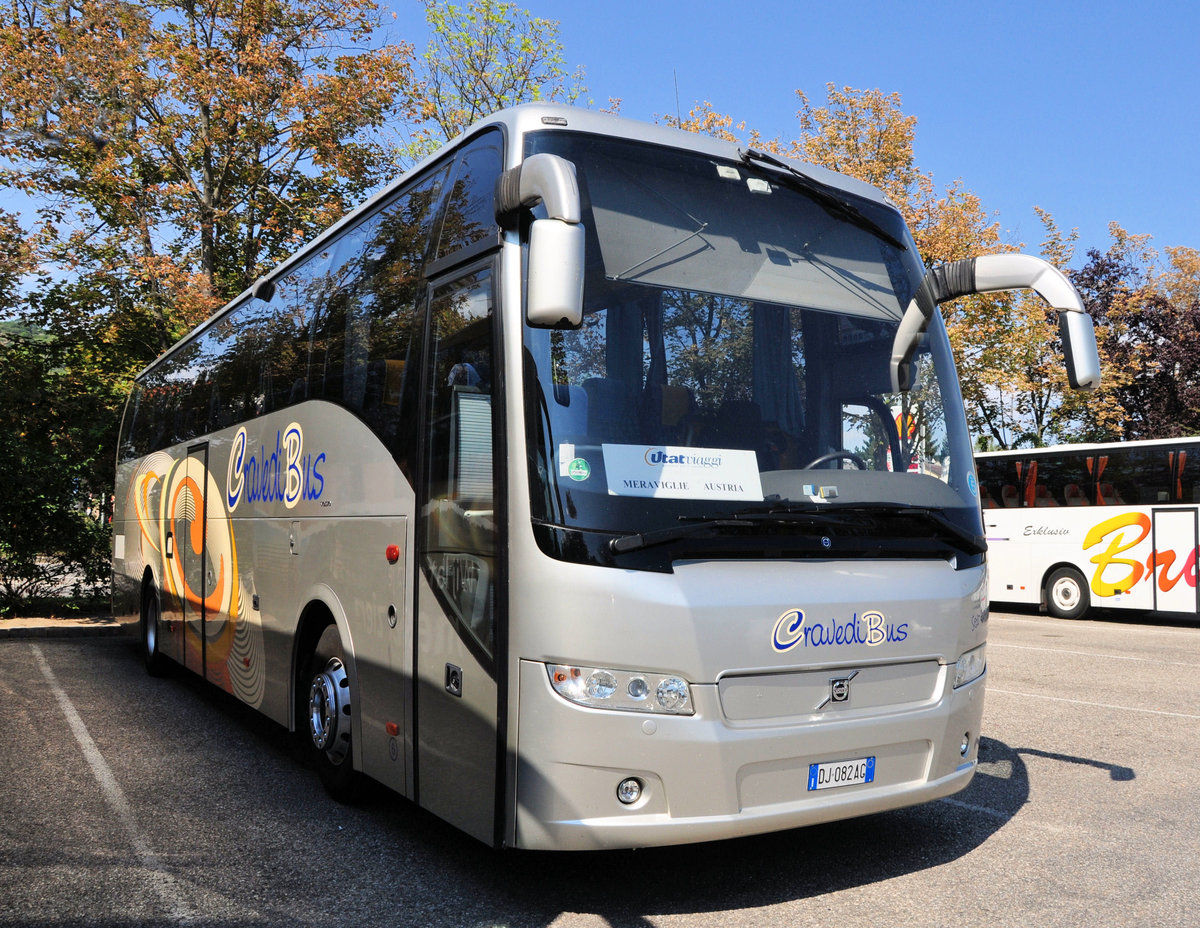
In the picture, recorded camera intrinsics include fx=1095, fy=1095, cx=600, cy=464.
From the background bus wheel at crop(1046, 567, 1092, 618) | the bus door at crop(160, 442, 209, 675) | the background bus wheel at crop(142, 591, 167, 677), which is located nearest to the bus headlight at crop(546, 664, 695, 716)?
the bus door at crop(160, 442, 209, 675)

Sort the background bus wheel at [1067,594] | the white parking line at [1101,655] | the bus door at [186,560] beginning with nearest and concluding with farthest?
the bus door at [186,560] < the white parking line at [1101,655] < the background bus wheel at [1067,594]

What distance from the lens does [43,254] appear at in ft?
61.8

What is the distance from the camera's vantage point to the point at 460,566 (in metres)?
4.64

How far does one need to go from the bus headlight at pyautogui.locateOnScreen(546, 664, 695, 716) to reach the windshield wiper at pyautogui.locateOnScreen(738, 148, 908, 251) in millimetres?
2451

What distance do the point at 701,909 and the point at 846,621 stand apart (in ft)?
4.31

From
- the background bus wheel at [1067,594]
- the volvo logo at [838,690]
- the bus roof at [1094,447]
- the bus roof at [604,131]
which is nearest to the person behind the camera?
the volvo logo at [838,690]

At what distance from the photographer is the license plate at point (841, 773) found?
4.42m

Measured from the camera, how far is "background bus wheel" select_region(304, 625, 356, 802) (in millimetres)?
5969

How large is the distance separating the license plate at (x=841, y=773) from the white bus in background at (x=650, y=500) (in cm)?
2

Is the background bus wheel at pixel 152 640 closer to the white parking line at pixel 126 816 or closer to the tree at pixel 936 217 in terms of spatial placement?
the white parking line at pixel 126 816

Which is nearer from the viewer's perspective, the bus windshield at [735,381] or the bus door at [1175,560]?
the bus windshield at [735,381]

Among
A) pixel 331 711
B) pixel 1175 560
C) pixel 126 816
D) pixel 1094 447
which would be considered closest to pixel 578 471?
pixel 331 711

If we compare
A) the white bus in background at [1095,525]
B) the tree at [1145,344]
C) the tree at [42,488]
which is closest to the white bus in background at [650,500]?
Answer: the tree at [42,488]

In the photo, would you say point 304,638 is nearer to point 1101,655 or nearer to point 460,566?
point 460,566
